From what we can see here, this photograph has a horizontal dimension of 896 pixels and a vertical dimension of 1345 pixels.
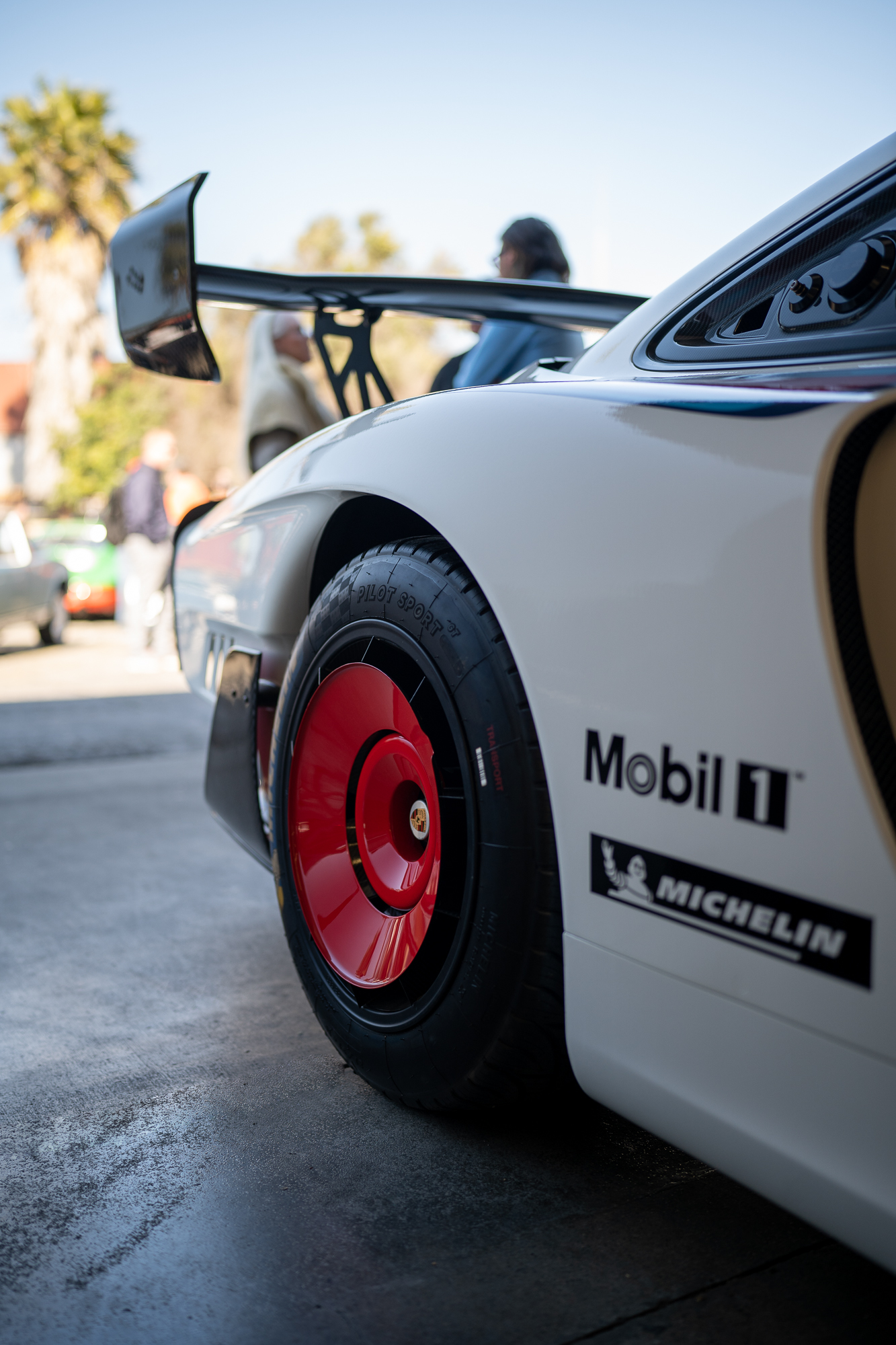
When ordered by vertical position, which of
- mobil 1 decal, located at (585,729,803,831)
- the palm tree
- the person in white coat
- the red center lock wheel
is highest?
the palm tree

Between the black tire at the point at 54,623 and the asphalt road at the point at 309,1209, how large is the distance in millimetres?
8515

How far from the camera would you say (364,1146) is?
152cm

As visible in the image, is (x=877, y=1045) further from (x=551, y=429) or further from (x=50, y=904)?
(x=50, y=904)

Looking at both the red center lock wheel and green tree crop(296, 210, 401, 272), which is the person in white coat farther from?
green tree crop(296, 210, 401, 272)

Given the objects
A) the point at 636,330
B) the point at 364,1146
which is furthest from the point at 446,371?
the point at 364,1146

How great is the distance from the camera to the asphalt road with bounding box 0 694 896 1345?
3.80 feet

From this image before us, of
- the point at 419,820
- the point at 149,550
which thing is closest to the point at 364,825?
the point at 419,820

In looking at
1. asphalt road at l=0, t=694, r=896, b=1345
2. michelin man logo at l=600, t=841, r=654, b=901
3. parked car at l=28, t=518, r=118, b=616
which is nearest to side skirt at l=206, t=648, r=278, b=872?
asphalt road at l=0, t=694, r=896, b=1345

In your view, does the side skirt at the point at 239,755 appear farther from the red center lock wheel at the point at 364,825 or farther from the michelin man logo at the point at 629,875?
the michelin man logo at the point at 629,875

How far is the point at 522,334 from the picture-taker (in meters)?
2.61

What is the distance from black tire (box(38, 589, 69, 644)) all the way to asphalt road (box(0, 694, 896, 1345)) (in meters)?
8.51

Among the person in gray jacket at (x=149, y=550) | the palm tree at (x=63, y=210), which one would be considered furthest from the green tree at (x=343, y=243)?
the person in gray jacket at (x=149, y=550)

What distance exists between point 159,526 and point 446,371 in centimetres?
582

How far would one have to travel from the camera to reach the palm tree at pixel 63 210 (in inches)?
973
